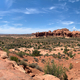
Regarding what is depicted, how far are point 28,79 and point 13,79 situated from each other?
635mm

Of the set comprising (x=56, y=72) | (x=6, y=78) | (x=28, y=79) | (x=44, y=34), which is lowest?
(x=56, y=72)

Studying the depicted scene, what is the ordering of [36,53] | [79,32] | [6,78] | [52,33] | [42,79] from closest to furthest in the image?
1. [6,78]
2. [42,79]
3. [36,53]
4. [79,32]
5. [52,33]

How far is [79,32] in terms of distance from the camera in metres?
59.3

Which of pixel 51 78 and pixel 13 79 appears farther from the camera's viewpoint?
pixel 51 78

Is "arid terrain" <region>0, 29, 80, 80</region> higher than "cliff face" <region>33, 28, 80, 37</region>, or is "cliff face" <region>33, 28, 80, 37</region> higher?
"cliff face" <region>33, 28, 80, 37</region>

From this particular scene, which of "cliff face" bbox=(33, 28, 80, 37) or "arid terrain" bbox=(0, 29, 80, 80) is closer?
"arid terrain" bbox=(0, 29, 80, 80)

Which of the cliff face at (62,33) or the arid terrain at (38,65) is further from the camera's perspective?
the cliff face at (62,33)

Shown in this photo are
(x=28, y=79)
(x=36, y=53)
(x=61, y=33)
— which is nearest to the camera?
(x=28, y=79)

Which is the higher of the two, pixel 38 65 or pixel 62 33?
pixel 62 33

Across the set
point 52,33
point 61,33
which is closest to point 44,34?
point 52,33

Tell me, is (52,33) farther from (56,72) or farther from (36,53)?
(56,72)

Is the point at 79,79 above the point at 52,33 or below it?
below

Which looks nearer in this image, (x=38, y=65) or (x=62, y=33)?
(x=38, y=65)

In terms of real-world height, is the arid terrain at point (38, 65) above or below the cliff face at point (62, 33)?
below
